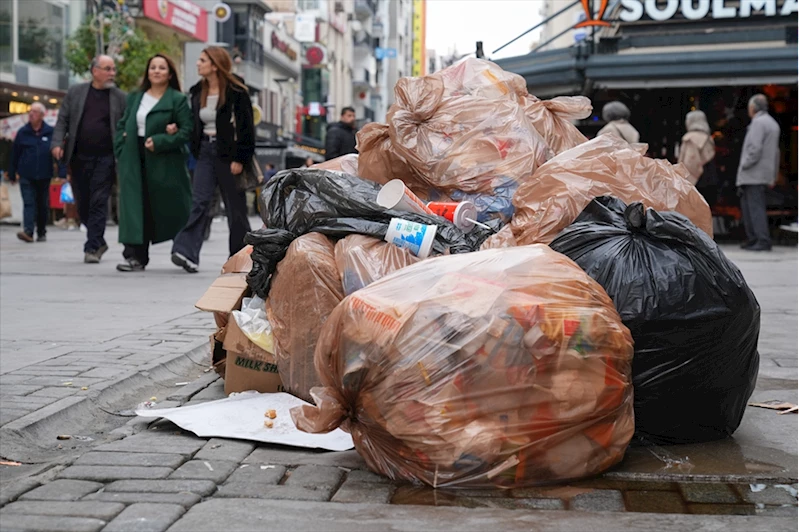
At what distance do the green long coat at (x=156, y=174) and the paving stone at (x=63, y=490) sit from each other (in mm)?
6030

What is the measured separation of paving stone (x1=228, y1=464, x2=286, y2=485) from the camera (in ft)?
9.90

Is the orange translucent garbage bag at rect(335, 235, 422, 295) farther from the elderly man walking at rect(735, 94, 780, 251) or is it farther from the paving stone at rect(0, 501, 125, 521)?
the elderly man walking at rect(735, 94, 780, 251)

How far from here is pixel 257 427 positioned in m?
3.59

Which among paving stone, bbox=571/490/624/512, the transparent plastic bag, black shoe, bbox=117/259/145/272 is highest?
the transparent plastic bag

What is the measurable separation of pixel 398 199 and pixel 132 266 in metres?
5.67

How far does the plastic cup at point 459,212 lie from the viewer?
4051 mm

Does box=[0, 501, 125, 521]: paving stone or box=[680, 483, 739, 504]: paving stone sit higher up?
box=[0, 501, 125, 521]: paving stone

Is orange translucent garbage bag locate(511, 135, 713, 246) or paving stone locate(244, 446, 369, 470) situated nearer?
paving stone locate(244, 446, 369, 470)

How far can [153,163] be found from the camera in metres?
8.83

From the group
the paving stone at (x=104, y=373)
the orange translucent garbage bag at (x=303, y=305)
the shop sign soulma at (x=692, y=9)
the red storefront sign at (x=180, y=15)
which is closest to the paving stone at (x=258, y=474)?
the orange translucent garbage bag at (x=303, y=305)

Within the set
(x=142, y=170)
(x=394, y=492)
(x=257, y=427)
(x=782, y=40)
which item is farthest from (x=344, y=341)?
(x=782, y=40)

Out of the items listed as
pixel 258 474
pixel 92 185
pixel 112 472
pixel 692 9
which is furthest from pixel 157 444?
pixel 692 9

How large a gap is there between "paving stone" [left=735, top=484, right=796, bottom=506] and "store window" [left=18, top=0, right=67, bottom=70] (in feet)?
79.8

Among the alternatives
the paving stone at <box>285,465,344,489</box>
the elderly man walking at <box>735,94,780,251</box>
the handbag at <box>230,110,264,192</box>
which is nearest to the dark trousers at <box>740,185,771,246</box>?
the elderly man walking at <box>735,94,780,251</box>
